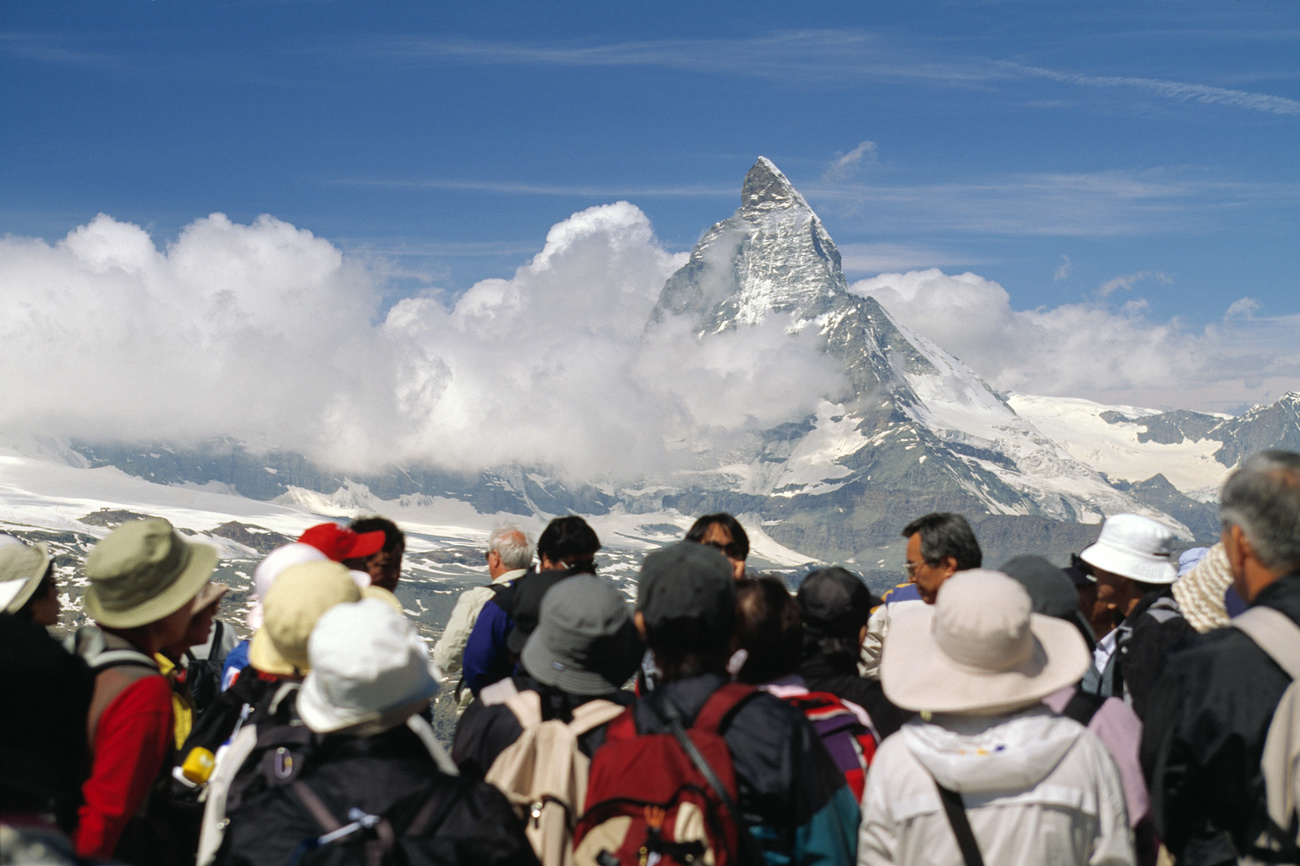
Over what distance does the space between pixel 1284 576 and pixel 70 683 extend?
7.15 m

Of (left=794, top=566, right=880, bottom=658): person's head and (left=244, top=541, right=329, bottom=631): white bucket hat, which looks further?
(left=244, top=541, right=329, bottom=631): white bucket hat

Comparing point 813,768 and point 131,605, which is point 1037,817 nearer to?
point 813,768

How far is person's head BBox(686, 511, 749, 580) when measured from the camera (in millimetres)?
11617

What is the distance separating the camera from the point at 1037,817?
6.07 m

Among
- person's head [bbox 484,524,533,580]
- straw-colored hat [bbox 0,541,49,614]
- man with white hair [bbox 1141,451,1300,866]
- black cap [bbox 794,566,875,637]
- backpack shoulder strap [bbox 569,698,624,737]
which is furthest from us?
person's head [bbox 484,524,533,580]

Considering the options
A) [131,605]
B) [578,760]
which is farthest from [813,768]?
[131,605]

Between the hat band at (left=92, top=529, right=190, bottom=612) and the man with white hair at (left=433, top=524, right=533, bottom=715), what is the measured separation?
4400 millimetres

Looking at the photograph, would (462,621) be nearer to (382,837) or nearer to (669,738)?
→ (669,738)

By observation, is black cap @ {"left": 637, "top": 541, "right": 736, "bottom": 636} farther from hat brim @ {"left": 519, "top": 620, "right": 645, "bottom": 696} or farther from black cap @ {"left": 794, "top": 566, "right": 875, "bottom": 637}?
black cap @ {"left": 794, "top": 566, "right": 875, "bottom": 637}

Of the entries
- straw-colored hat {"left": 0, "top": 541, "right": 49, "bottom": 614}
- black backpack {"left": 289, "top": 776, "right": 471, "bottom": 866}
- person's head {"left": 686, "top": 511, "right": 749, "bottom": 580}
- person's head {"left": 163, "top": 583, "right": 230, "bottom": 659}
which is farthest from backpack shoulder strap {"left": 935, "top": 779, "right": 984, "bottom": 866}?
straw-colored hat {"left": 0, "top": 541, "right": 49, "bottom": 614}

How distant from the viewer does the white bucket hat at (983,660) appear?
616 centimetres

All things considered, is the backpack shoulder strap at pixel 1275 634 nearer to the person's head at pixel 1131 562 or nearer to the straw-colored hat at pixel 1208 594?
the straw-colored hat at pixel 1208 594

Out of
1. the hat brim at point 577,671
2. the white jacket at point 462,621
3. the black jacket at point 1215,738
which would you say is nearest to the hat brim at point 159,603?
the hat brim at point 577,671

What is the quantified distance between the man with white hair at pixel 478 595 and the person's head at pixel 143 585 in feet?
14.4
